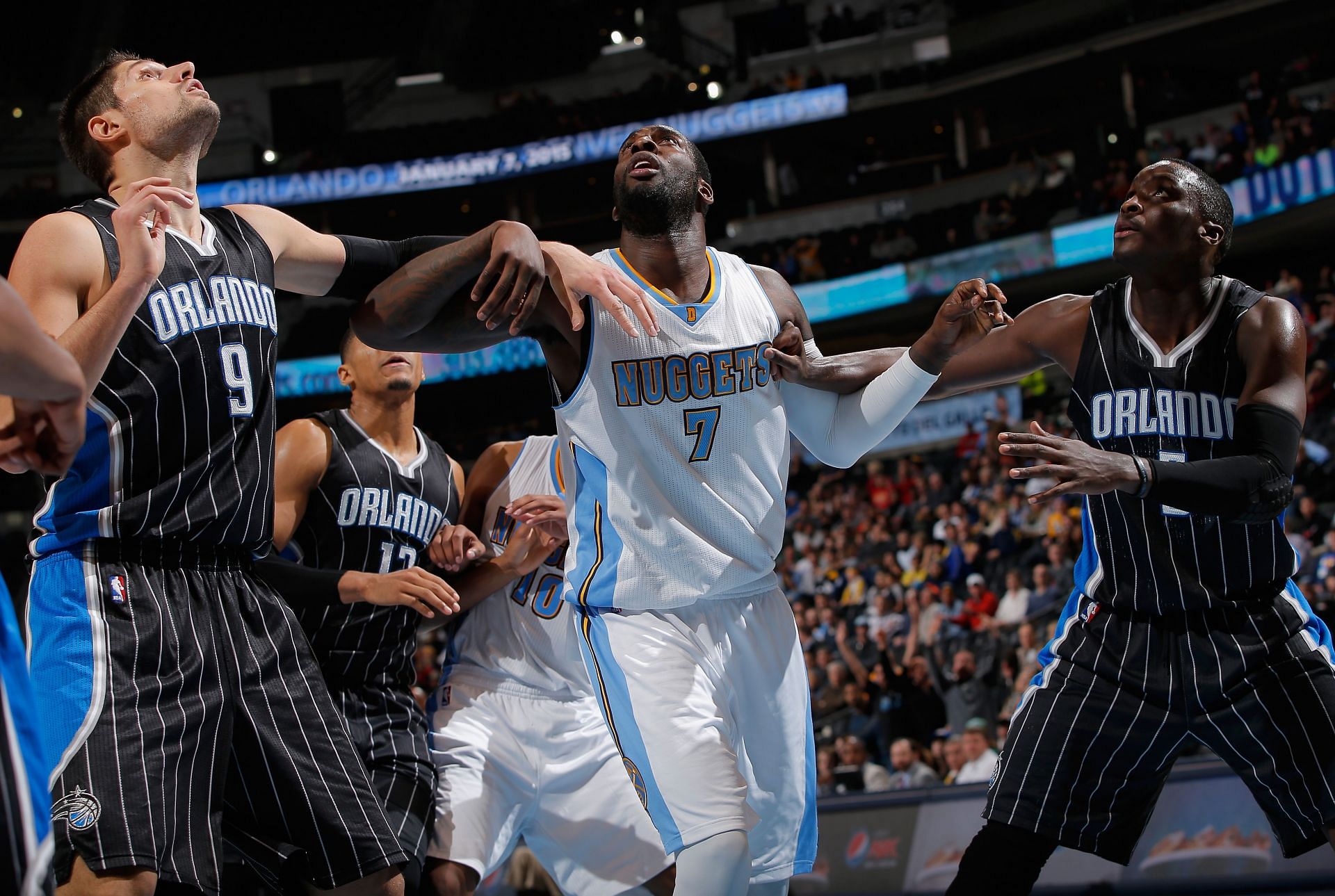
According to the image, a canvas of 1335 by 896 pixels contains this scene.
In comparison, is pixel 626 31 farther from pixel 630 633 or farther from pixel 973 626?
pixel 630 633

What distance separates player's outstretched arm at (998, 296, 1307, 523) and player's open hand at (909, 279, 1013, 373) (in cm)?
41

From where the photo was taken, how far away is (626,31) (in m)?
28.5

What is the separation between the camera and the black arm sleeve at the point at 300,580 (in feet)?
13.0

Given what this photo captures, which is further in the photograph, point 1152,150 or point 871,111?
point 871,111

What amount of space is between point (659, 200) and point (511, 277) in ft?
2.32

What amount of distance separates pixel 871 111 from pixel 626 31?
25.4ft

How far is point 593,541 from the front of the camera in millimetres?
3479

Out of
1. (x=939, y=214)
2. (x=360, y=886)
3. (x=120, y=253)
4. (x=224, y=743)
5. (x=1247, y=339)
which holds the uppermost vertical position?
(x=939, y=214)

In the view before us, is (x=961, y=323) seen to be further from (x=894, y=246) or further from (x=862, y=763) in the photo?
(x=894, y=246)

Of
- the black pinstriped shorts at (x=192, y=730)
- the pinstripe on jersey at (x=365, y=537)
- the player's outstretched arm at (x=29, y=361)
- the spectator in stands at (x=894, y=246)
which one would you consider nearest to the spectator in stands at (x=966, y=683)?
the pinstripe on jersey at (x=365, y=537)

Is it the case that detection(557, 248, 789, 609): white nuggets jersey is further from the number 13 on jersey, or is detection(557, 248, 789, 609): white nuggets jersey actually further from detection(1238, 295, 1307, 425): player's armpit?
detection(1238, 295, 1307, 425): player's armpit

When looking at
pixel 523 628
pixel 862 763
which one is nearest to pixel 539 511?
pixel 523 628

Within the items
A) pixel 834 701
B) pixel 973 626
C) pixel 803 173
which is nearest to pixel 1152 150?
pixel 803 173

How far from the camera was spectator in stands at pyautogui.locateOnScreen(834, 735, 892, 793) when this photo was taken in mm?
9570
